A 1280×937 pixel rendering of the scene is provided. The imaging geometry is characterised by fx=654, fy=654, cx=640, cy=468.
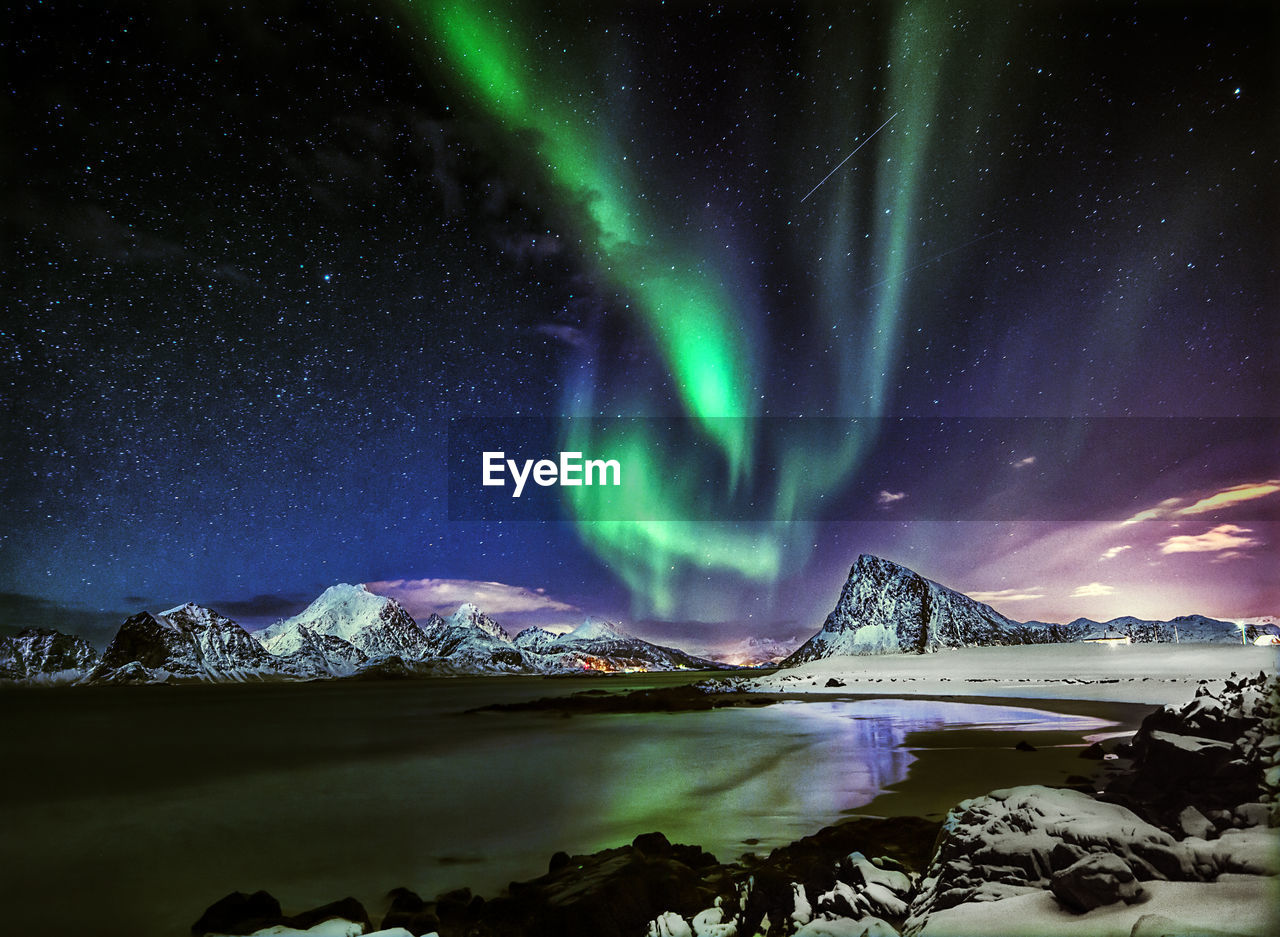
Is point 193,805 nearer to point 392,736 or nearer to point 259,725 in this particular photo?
point 392,736

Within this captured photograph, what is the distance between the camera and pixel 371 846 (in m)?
8.60

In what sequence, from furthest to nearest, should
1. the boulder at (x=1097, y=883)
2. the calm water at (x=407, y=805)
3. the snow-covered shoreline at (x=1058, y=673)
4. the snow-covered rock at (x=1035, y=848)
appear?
the snow-covered shoreline at (x=1058, y=673) → the calm water at (x=407, y=805) → the snow-covered rock at (x=1035, y=848) → the boulder at (x=1097, y=883)

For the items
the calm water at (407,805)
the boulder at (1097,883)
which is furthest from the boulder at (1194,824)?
the calm water at (407,805)

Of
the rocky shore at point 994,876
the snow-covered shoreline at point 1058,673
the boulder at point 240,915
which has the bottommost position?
the snow-covered shoreline at point 1058,673

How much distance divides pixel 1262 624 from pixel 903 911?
34622mm

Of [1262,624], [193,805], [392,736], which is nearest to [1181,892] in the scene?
[193,805]

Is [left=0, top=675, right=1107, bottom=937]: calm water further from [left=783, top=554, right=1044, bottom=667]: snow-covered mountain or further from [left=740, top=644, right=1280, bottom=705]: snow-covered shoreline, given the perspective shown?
[left=783, top=554, right=1044, bottom=667]: snow-covered mountain

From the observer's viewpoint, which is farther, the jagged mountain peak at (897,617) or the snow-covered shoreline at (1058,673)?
the jagged mountain peak at (897,617)

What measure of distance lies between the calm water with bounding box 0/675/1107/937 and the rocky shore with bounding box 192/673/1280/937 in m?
1.05

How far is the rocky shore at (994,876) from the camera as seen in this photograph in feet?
12.2

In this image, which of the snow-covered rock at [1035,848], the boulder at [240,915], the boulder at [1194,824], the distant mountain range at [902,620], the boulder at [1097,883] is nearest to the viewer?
the boulder at [1097,883]

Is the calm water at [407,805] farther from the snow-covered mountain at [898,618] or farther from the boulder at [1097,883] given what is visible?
the snow-covered mountain at [898,618]

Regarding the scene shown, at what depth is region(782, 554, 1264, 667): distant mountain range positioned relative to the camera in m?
117

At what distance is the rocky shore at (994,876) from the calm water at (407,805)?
1.05 metres
